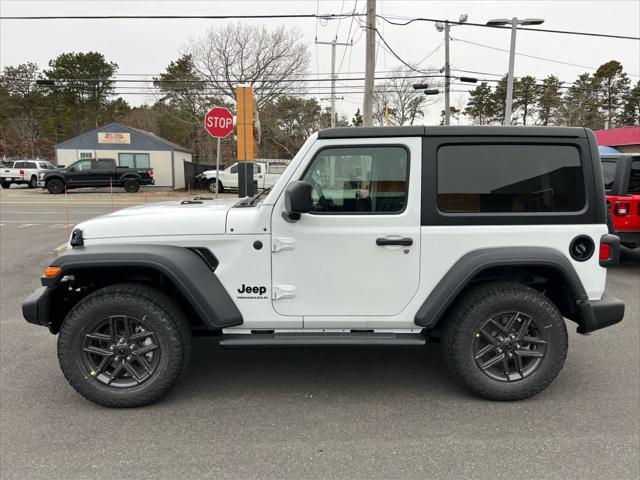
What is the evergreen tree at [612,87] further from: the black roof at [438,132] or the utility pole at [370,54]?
the black roof at [438,132]

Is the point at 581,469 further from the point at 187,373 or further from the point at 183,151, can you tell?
the point at 183,151

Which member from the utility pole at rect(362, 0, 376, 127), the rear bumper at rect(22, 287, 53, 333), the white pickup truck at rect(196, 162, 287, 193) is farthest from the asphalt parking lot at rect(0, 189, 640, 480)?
the white pickup truck at rect(196, 162, 287, 193)

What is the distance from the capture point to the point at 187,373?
3617mm

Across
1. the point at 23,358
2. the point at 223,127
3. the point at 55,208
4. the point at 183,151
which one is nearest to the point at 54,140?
the point at 183,151

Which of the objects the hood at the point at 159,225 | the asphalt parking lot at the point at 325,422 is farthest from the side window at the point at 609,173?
the hood at the point at 159,225

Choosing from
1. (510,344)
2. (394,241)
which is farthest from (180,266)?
(510,344)

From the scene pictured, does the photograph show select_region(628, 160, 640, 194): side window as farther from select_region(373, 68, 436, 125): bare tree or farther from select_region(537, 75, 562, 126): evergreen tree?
select_region(537, 75, 562, 126): evergreen tree

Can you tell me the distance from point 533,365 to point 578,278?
26.8 inches

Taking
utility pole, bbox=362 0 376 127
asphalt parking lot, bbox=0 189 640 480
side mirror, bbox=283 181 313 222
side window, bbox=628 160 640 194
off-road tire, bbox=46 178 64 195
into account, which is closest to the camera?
asphalt parking lot, bbox=0 189 640 480

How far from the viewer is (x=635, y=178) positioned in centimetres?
707

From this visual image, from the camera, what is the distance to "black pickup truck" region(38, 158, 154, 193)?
24.7 meters

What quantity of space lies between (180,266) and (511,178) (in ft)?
7.60

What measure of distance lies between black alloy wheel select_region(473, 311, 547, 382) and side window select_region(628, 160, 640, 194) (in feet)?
17.6

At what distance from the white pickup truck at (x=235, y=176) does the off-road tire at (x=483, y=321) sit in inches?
795
